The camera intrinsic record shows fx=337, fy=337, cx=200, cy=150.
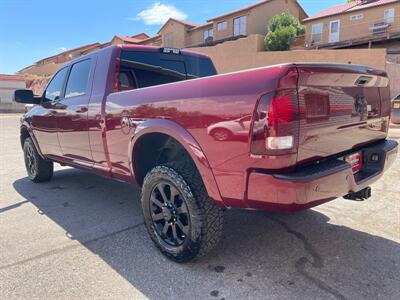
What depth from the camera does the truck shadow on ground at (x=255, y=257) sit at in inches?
98.1

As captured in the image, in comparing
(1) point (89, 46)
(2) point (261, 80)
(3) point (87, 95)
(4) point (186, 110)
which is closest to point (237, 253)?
(4) point (186, 110)

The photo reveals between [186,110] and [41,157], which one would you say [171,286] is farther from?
[41,157]

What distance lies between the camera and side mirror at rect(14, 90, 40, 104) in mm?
5129

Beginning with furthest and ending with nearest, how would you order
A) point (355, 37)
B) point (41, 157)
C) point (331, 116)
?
1. point (355, 37)
2. point (41, 157)
3. point (331, 116)

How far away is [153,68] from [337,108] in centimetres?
223

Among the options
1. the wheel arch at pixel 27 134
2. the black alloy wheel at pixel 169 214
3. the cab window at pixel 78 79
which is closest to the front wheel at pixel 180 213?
the black alloy wheel at pixel 169 214

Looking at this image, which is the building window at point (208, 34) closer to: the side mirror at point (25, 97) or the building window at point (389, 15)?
the building window at point (389, 15)

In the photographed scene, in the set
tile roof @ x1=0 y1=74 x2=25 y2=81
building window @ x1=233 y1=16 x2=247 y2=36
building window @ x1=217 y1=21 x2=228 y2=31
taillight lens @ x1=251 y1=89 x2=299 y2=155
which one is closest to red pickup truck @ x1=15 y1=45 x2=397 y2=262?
taillight lens @ x1=251 y1=89 x2=299 y2=155

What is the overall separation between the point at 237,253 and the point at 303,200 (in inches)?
44.6

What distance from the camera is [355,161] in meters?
2.78

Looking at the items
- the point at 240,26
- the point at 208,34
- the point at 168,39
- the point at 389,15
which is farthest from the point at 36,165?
the point at 168,39

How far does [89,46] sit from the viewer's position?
59469 millimetres

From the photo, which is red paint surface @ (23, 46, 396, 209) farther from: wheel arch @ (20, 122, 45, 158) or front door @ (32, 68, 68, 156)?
wheel arch @ (20, 122, 45, 158)

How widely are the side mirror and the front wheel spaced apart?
126 inches
